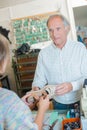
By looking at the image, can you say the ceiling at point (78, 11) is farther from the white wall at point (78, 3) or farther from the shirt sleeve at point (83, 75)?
the shirt sleeve at point (83, 75)

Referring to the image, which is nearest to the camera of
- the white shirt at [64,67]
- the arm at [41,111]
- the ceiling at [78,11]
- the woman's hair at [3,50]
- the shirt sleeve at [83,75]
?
the woman's hair at [3,50]

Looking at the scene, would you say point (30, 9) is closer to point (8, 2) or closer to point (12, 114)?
point (8, 2)

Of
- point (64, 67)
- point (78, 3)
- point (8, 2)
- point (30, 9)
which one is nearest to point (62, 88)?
point (64, 67)

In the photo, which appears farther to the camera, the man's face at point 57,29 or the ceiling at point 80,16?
the ceiling at point 80,16

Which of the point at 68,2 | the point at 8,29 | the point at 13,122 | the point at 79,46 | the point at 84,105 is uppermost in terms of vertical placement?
the point at 68,2

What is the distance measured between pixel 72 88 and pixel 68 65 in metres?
0.25

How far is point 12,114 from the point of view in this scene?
90 cm

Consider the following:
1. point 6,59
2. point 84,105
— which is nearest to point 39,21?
point 84,105

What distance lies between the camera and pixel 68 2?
3330mm

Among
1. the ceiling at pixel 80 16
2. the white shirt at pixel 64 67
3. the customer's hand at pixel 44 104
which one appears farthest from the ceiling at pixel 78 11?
the customer's hand at pixel 44 104

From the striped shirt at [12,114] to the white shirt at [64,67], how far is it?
0.87 m

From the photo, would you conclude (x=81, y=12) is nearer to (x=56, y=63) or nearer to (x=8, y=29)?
(x=8, y=29)

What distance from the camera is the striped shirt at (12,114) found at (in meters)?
0.89

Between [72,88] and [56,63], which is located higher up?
[56,63]
